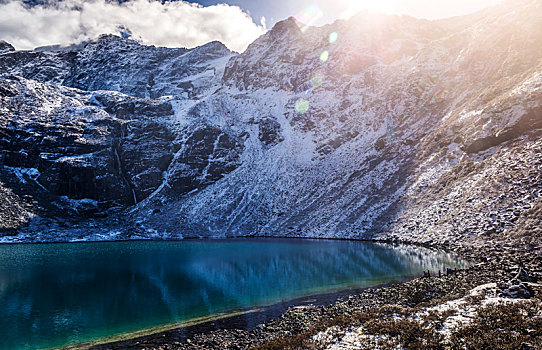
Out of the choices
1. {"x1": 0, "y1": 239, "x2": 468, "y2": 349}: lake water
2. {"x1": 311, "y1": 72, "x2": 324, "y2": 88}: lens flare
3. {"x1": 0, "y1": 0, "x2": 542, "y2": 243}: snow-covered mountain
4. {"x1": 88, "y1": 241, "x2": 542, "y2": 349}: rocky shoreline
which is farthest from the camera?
{"x1": 311, "y1": 72, "x2": 324, "y2": 88}: lens flare

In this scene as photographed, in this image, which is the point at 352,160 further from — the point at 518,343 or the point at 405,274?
the point at 518,343

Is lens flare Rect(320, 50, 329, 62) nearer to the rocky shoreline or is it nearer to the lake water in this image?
the lake water

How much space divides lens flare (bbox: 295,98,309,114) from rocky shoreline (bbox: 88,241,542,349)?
10826 centimetres

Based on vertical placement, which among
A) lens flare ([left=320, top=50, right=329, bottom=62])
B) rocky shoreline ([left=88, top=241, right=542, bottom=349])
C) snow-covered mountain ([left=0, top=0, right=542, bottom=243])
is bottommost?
rocky shoreline ([left=88, top=241, right=542, bottom=349])

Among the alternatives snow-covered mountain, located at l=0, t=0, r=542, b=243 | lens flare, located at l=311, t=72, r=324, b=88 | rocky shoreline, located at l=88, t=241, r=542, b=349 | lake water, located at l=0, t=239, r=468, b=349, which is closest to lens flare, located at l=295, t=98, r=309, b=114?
snow-covered mountain, located at l=0, t=0, r=542, b=243

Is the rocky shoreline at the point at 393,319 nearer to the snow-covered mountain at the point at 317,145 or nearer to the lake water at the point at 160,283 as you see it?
the lake water at the point at 160,283

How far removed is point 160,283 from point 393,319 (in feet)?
95.8

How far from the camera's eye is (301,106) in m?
136

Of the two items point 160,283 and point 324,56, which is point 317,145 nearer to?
point 324,56

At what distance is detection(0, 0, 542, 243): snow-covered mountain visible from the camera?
62.6 metres

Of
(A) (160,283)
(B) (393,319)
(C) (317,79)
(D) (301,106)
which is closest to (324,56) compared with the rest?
(C) (317,79)

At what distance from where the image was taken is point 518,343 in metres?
11.4

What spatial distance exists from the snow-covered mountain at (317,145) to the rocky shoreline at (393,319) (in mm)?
22785

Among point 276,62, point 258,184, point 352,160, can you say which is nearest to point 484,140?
point 352,160
